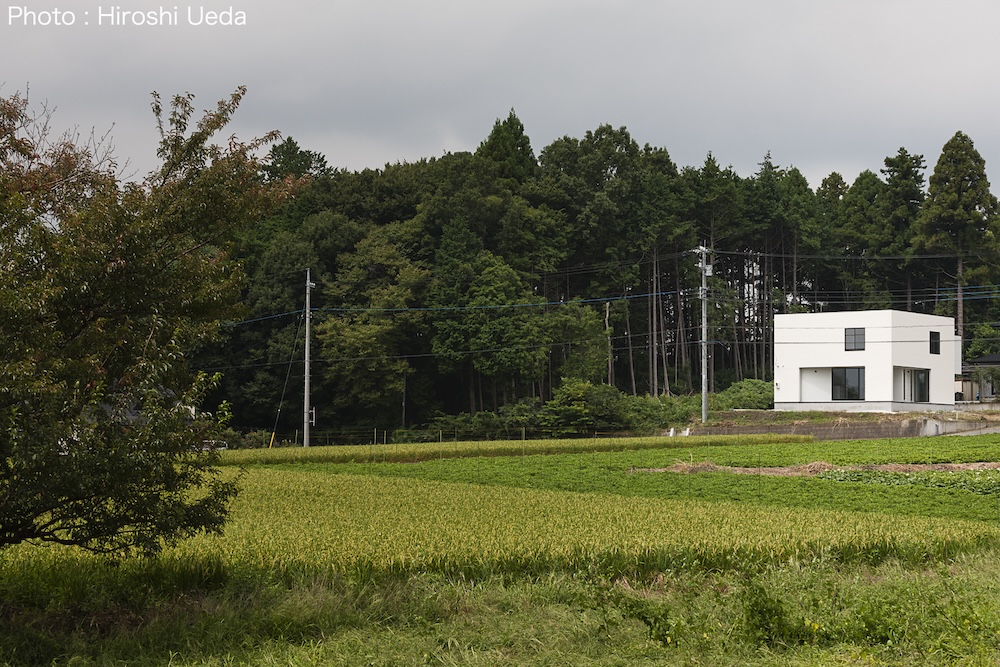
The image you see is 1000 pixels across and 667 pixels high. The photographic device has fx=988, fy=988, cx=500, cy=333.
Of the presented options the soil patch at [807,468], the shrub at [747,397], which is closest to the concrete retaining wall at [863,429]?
the shrub at [747,397]

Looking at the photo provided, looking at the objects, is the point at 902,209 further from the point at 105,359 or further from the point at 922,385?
the point at 105,359

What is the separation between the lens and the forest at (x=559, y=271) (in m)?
47.9

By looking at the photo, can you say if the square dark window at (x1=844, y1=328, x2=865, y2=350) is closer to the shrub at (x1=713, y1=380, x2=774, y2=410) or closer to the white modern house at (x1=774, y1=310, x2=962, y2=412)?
the white modern house at (x1=774, y1=310, x2=962, y2=412)

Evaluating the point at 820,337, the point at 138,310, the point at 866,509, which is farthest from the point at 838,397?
the point at 138,310

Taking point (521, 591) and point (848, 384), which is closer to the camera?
point (521, 591)

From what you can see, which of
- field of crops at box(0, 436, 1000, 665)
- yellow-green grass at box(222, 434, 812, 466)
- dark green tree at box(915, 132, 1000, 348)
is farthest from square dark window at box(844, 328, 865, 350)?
field of crops at box(0, 436, 1000, 665)

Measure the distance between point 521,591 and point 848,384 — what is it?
44.0m

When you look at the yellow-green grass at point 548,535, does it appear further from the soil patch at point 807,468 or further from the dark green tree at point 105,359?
the soil patch at point 807,468

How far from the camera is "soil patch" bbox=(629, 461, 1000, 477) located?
2389 centimetres

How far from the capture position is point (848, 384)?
49.2 m

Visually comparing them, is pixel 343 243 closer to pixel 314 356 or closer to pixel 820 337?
pixel 314 356

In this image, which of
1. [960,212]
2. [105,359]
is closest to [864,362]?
[960,212]

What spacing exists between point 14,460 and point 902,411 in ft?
153

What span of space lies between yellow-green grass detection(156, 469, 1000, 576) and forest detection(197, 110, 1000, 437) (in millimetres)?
30166
